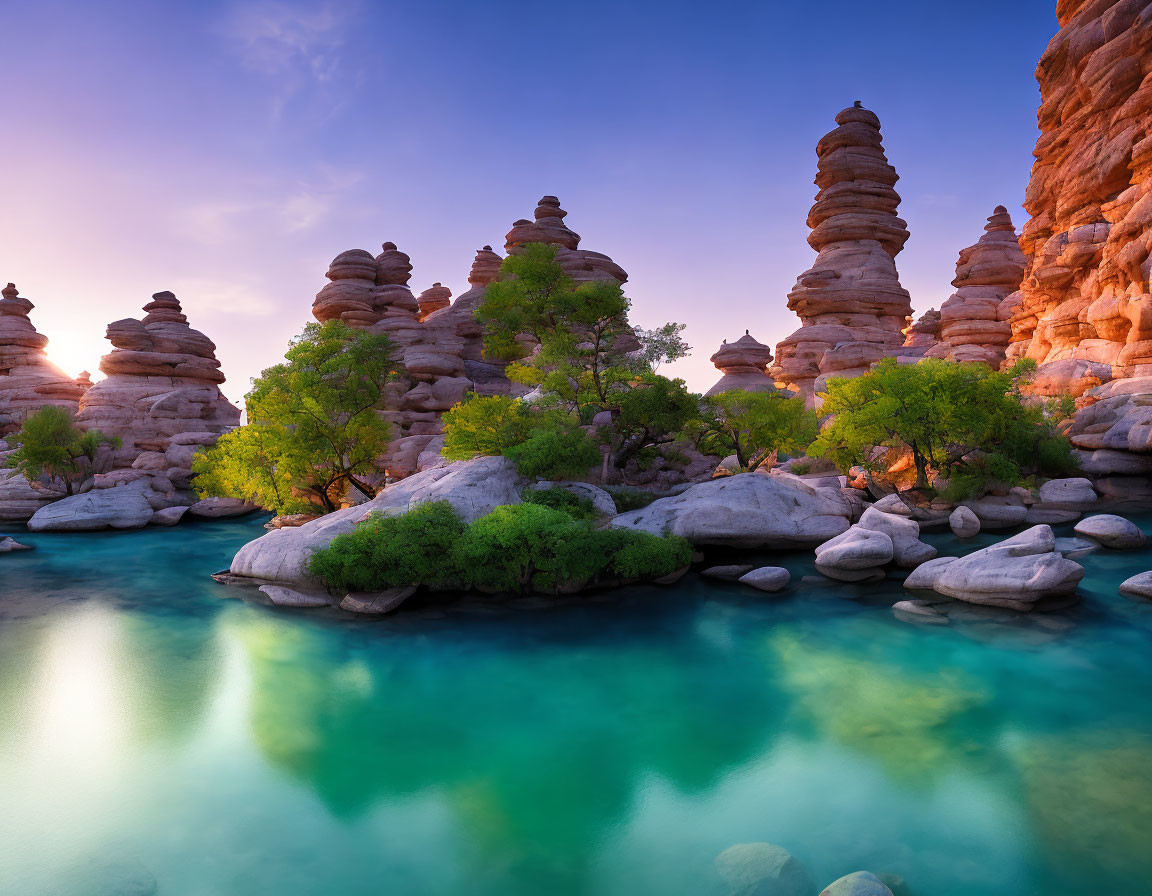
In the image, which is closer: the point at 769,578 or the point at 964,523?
the point at 769,578

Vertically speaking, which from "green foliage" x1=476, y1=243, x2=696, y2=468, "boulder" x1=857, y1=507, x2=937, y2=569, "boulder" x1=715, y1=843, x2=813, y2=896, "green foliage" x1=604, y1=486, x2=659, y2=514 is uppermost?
"green foliage" x1=476, y1=243, x2=696, y2=468

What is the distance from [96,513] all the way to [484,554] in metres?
27.2

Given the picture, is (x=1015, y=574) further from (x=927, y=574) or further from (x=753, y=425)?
(x=753, y=425)

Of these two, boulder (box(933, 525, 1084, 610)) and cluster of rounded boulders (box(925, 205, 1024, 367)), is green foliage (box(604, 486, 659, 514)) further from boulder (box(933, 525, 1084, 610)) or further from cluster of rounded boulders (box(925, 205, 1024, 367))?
cluster of rounded boulders (box(925, 205, 1024, 367))

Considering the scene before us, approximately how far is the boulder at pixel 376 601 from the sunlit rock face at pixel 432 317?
21.1 meters

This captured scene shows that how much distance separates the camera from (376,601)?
1741 centimetres

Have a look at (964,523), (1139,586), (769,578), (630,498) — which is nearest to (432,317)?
(630,498)

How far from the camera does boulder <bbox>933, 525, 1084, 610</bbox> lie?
15.2 meters

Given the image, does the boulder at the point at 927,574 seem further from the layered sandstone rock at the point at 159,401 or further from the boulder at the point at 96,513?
the layered sandstone rock at the point at 159,401

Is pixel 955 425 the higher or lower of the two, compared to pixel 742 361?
lower

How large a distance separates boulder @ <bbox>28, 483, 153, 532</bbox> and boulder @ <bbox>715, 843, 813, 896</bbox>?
36.1 meters

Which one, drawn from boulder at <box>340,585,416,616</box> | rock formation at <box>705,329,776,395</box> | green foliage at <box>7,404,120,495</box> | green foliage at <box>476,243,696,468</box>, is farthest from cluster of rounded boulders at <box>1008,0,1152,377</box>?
green foliage at <box>7,404,120,495</box>

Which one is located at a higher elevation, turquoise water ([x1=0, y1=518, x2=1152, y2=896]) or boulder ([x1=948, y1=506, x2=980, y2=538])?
boulder ([x1=948, y1=506, x2=980, y2=538])

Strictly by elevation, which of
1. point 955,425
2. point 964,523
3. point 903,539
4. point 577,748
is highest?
point 955,425
